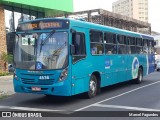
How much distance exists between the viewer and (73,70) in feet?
36.6

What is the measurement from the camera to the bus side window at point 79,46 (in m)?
11.4

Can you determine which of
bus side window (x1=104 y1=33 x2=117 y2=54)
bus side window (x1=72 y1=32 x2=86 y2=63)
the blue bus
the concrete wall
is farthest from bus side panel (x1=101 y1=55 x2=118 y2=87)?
the concrete wall

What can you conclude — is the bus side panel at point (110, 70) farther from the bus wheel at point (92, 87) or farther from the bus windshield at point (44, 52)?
the bus windshield at point (44, 52)

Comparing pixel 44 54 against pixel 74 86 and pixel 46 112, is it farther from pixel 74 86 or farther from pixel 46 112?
pixel 46 112

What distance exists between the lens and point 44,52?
11078 millimetres

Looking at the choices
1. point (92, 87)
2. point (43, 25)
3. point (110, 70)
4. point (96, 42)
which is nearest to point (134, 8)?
point (110, 70)

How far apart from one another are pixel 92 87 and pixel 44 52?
104 inches

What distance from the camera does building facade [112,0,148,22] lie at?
113750 mm

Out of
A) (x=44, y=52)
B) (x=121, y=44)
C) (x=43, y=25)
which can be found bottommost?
(x=44, y=52)

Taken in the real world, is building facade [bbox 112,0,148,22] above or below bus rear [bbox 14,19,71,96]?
above

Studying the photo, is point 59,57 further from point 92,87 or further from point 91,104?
point 92,87

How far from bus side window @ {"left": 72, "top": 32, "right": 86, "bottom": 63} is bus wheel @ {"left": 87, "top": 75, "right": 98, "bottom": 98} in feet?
3.77

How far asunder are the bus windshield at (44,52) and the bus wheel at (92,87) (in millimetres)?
2033

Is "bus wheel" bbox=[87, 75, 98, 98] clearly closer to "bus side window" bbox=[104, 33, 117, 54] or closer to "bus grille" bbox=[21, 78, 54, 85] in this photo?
"bus side window" bbox=[104, 33, 117, 54]
